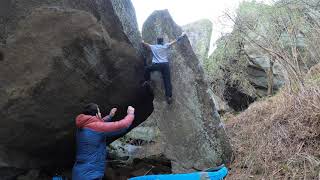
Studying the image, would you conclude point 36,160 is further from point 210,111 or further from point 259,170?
point 259,170

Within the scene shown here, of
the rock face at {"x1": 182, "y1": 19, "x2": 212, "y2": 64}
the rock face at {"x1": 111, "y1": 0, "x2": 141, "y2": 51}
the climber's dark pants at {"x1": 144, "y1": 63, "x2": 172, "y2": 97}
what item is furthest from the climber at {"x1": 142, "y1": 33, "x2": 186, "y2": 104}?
the rock face at {"x1": 182, "y1": 19, "x2": 212, "y2": 64}

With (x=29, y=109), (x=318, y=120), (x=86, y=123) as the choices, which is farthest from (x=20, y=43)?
(x=318, y=120)

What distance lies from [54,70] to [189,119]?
2.74 meters

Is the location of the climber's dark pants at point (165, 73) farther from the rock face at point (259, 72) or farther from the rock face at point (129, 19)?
the rock face at point (259, 72)

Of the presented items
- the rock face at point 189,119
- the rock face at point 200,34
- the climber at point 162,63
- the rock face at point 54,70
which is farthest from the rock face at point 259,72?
the rock face at point 54,70

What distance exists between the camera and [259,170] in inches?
261

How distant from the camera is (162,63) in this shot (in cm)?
747

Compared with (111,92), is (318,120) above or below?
below

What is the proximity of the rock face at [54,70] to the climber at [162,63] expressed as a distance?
7.9 inches

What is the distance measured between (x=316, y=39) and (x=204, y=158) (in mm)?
3890

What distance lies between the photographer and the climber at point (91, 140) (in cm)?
627

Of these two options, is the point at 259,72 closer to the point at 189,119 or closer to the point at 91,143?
the point at 189,119

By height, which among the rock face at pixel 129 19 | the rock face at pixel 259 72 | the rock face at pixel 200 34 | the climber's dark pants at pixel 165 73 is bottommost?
the rock face at pixel 259 72

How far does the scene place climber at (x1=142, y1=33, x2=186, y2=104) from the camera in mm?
7453
